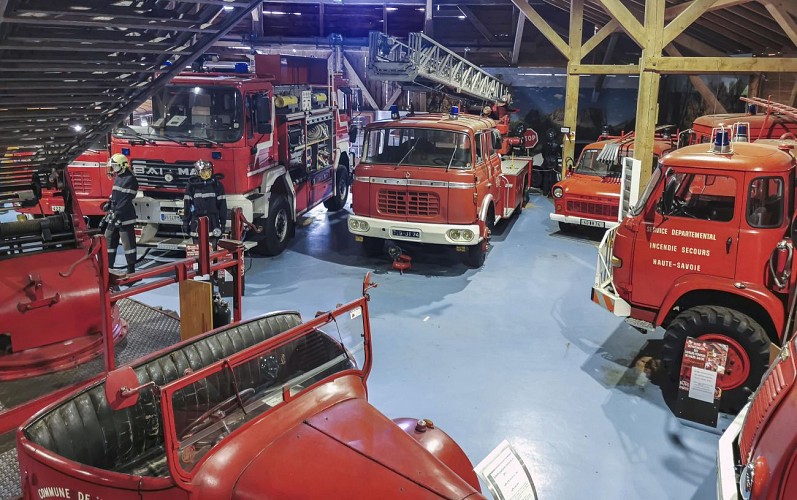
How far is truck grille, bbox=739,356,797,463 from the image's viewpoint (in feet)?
11.1

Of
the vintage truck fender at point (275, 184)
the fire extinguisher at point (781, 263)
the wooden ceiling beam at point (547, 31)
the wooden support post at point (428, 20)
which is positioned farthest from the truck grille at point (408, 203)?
the wooden support post at point (428, 20)

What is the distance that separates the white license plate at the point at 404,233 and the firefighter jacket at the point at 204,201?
2.27 metres

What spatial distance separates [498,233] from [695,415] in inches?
261

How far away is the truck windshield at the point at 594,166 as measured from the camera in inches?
437

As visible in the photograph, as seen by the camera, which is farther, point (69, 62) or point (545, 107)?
point (545, 107)

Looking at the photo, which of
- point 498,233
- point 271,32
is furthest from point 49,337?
point 271,32

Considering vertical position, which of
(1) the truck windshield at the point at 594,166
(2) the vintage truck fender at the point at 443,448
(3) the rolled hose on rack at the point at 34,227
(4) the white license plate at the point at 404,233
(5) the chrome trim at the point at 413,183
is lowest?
(2) the vintage truck fender at the point at 443,448

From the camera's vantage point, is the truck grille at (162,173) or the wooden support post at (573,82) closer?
the truck grille at (162,173)

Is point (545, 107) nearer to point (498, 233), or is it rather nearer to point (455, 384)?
point (498, 233)

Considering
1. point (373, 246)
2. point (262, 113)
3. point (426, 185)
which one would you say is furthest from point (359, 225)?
point (262, 113)

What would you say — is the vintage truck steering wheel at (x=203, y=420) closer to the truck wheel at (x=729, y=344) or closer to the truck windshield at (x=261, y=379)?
the truck windshield at (x=261, y=379)

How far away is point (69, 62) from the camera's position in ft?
13.3

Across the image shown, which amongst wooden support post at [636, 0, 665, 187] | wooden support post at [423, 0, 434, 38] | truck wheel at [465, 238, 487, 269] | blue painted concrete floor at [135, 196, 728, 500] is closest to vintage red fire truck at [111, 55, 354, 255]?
blue painted concrete floor at [135, 196, 728, 500]

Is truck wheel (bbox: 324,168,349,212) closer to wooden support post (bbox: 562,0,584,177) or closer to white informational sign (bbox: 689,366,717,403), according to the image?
wooden support post (bbox: 562,0,584,177)
